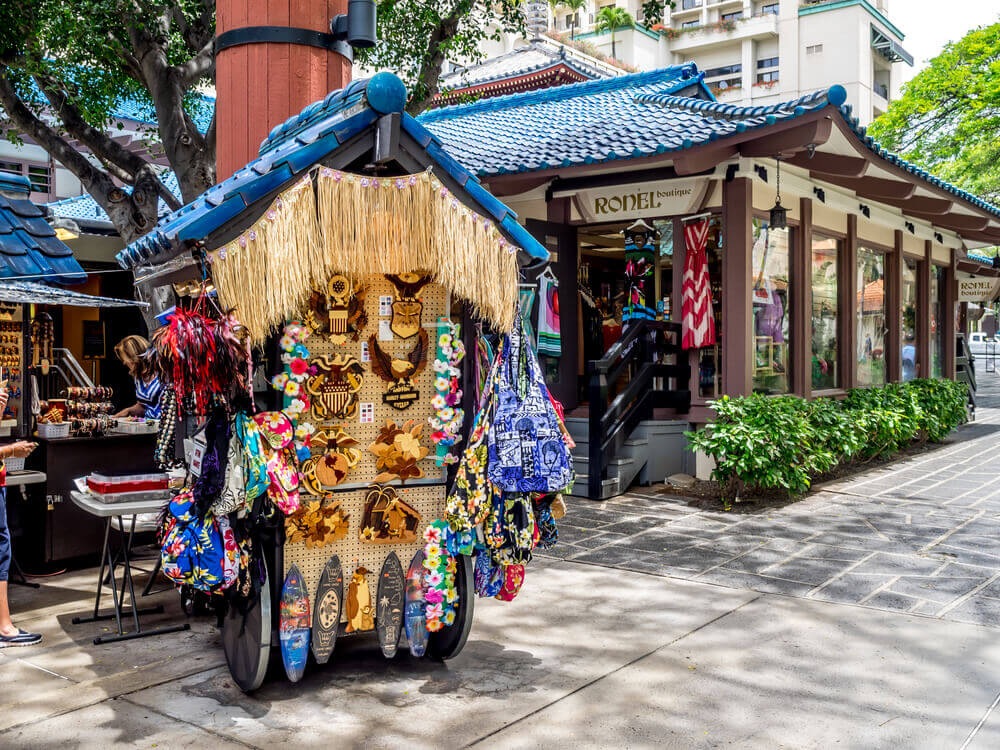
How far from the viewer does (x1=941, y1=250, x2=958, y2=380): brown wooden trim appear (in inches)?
696

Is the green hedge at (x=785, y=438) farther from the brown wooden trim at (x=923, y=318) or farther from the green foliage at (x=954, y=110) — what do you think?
the green foliage at (x=954, y=110)

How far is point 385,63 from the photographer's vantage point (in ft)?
37.4

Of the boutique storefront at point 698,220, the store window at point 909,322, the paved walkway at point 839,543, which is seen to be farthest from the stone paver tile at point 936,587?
the store window at point 909,322

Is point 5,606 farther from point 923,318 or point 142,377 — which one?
point 923,318

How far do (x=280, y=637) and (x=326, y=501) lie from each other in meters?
0.65

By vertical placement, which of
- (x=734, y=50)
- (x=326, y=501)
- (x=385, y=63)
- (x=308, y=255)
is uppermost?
(x=734, y=50)

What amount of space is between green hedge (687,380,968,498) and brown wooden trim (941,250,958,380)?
736 centimetres

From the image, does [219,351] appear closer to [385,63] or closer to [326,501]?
[326,501]

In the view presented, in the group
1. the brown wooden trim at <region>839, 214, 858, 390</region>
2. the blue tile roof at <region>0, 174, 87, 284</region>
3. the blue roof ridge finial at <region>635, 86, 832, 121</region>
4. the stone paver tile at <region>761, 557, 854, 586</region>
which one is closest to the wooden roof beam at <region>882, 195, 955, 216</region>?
the brown wooden trim at <region>839, 214, 858, 390</region>

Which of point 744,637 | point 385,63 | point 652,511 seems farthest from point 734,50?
point 744,637

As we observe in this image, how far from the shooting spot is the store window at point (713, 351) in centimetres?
1011

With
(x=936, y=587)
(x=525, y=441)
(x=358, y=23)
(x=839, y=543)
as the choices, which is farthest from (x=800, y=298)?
(x=525, y=441)

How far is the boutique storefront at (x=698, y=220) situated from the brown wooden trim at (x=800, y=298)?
0.7 inches

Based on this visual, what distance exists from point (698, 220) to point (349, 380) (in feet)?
22.0
